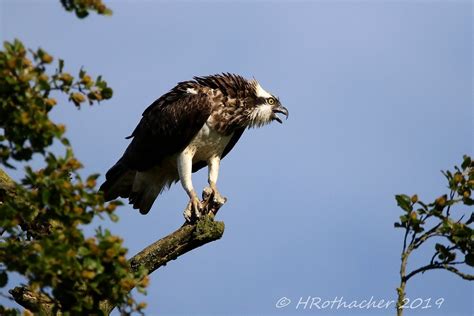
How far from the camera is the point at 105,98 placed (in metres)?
5.30

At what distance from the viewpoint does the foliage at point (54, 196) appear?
16.3 ft

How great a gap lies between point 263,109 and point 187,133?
3.55ft

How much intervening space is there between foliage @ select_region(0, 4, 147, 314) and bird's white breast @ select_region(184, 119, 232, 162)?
15.5 feet

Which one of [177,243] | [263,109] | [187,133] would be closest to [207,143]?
[187,133]

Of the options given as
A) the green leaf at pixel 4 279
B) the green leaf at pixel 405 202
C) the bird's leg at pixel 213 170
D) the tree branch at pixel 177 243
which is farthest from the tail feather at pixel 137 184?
the green leaf at pixel 405 202

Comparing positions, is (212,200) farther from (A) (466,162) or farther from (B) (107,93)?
(B) (107,93)

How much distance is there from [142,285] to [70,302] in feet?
1.69

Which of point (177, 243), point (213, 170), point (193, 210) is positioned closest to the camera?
point (177, 243)

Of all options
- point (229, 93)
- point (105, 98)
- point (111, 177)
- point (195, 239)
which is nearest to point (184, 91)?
point (229, 93)

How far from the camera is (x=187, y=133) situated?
9.88m

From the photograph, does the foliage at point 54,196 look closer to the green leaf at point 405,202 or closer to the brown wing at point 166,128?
the green leaf at point 405,202

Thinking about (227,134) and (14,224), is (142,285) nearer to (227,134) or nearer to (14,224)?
(14,224)

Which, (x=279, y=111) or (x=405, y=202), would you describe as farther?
(x=279, y=111)

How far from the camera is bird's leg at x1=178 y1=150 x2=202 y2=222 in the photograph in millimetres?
9383
